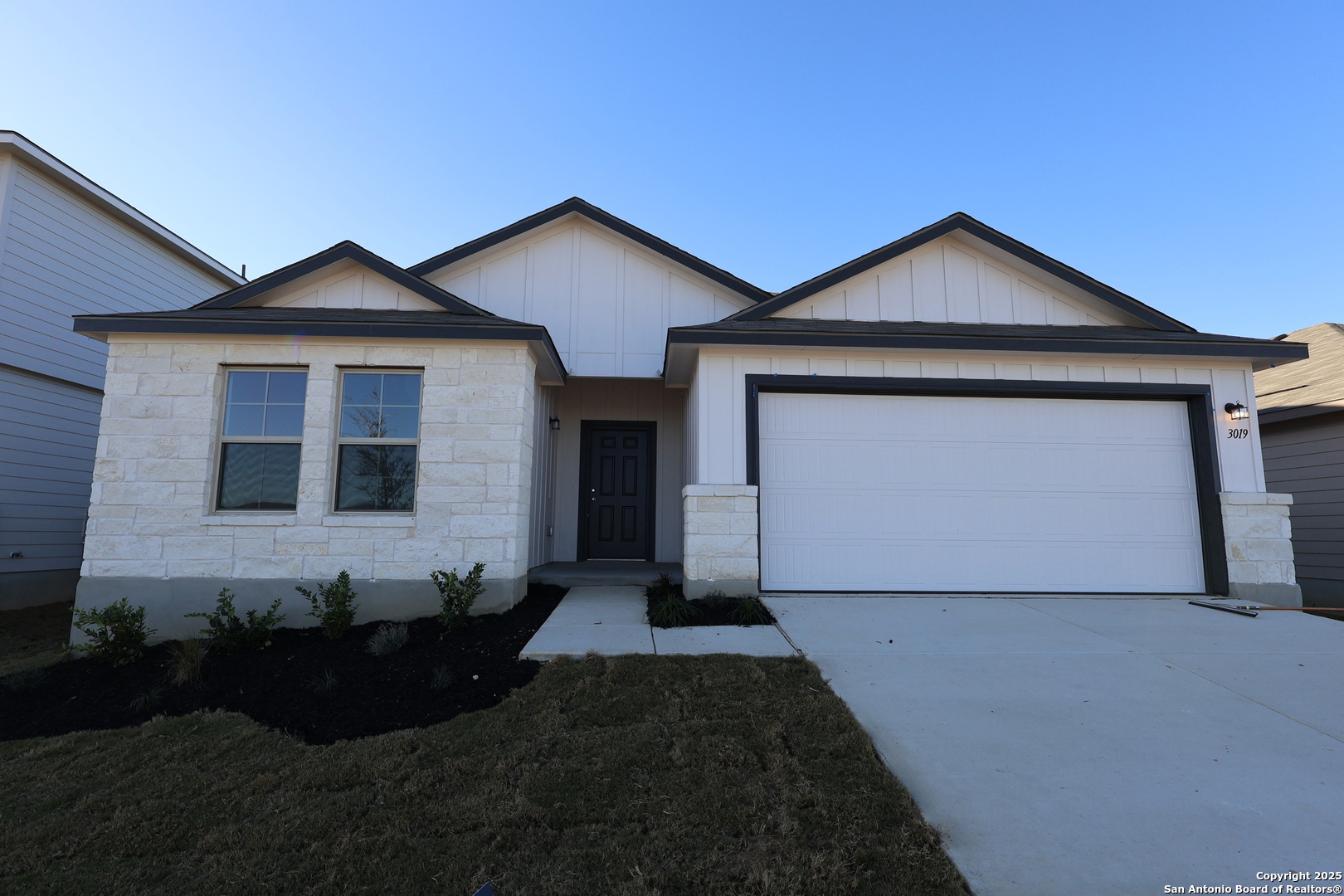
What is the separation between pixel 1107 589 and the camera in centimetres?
666

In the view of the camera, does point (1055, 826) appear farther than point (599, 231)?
No

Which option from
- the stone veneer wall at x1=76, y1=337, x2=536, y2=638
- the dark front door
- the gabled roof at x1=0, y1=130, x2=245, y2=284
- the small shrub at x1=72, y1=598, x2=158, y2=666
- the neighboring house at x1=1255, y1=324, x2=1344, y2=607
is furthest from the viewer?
the dark front door

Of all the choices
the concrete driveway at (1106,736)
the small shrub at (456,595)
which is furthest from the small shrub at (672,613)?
the small shrub at (456,595)

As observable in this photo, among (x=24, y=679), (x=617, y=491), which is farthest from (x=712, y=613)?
(x=24, y=679)

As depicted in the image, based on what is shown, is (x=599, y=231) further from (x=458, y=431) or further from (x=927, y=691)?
(x=927, y=691)

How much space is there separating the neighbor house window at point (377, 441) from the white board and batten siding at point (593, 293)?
9.02 feet

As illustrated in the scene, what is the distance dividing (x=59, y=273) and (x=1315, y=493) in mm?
20396

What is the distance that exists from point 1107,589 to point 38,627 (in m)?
13.4

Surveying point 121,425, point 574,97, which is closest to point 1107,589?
point 121,425

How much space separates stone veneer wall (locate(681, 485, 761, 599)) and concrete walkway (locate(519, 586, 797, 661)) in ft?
2.61

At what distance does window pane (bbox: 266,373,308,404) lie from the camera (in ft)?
21.0

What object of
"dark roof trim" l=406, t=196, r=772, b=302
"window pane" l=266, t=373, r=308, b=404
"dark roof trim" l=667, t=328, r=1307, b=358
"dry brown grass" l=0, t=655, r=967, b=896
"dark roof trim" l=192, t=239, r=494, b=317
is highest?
"dark roof trim" l=406, t=196, r=772, b=302

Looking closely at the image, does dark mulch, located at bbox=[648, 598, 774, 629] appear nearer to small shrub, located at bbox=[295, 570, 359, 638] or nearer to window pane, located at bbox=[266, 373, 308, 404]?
small shrub, located at bbox=[295, 570, 359, 638]

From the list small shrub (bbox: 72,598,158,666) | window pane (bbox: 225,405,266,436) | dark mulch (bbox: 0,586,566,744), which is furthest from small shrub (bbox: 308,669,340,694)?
window pane (bbox: 225,405,266,436)
